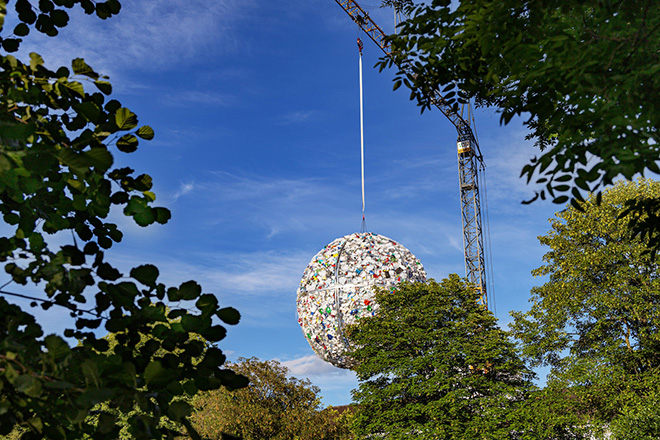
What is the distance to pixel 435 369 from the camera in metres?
20.2

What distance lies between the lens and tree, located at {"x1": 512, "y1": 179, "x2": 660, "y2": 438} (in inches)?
838

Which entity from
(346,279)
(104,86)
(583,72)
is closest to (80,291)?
(104,86)

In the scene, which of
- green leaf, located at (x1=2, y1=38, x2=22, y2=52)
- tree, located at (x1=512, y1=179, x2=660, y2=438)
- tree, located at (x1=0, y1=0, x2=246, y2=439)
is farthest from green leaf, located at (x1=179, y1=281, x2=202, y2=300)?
tree, located at (x1=512, y1=179, x2=660, y2=438)

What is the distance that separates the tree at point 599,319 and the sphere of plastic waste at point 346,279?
779 centimetres

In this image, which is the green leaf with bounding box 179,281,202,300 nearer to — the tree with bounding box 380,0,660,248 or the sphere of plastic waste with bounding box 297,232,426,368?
the tree with bounding box 380,0,660,248

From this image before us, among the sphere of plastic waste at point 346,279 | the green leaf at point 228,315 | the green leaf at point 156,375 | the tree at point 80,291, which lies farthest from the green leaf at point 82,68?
the sphere of plastic waste at point 346,279

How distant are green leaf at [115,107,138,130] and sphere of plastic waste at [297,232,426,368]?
15.1 metres

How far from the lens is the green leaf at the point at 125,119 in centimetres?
381

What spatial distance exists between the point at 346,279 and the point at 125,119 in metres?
15.2

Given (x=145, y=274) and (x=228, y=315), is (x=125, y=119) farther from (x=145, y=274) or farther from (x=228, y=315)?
(x=228, y=315)

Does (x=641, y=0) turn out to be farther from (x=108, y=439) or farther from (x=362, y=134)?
(x=362, y=134)

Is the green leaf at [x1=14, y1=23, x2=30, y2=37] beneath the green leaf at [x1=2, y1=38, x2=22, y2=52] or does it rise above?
above

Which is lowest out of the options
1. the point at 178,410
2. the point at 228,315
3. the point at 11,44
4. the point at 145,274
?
the point at 178,410

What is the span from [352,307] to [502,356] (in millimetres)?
6886
